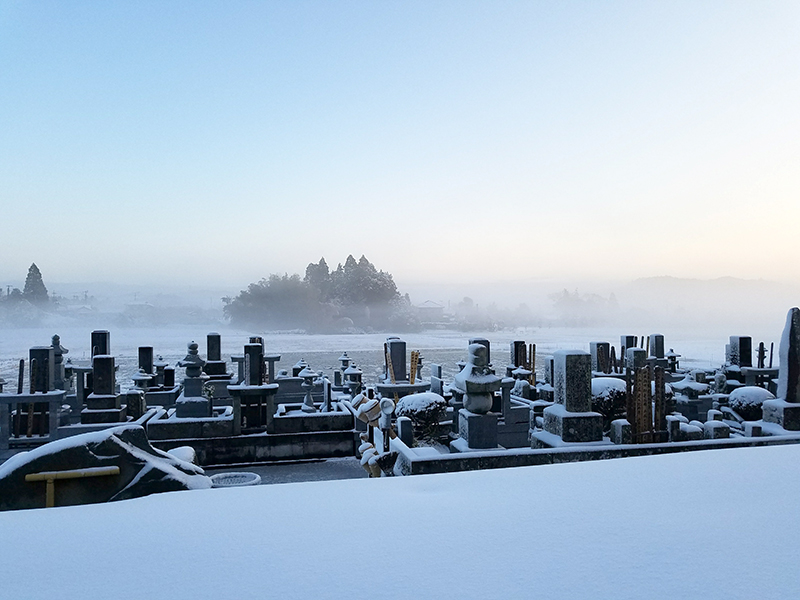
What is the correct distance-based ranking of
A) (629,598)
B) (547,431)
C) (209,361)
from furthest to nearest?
(209,361), (547,431), (629,598)

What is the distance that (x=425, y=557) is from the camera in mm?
2758

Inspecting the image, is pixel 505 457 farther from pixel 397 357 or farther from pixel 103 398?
pixel 103 398

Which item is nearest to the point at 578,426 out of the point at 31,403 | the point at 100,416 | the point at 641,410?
the point at 641,410

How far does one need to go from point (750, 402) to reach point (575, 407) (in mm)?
5233

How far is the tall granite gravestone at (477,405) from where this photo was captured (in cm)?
836

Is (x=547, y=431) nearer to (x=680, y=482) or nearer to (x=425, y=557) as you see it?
(x=680, y=482)

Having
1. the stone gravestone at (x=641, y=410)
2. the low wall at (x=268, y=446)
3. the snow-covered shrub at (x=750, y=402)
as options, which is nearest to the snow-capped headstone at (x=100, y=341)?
the low wall at (x=268, y=446)

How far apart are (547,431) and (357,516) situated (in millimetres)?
6112

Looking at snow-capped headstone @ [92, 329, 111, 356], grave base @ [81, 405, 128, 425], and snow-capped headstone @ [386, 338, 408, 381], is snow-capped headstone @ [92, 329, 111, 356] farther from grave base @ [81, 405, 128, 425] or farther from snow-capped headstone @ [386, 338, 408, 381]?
snow-capped headstone @ [386, 338, 408, 381]

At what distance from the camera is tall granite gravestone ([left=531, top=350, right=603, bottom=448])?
8.17m

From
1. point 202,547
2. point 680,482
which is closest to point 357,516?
point 202,547

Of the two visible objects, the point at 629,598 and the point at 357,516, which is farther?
the point at 357,516

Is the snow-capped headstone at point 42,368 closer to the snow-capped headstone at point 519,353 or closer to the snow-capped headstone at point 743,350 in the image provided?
the snow-capped headstone at point 519,353

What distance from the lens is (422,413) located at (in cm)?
1007
